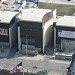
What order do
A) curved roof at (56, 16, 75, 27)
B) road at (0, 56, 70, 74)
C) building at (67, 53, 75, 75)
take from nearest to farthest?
building at (67, 53, 75, 75) → road at (0, 56, 70, 74) → curved roof at (56, 16, 75, 27)

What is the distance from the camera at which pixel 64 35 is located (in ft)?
168

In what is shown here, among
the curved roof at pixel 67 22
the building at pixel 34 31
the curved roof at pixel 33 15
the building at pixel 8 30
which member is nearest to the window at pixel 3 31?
the building at pixel 8 30

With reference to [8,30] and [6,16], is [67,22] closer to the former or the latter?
[8,30]

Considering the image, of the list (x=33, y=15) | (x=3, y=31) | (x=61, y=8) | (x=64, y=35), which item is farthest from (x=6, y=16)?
(x=61, y=8)

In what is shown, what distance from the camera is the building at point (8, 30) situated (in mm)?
52281

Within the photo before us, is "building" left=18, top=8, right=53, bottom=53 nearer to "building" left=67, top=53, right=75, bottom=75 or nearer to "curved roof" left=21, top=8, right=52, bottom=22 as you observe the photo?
"curved roof" left=21, top=8, right=52, bottom=22

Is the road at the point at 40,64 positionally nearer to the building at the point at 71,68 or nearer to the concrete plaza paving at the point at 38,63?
the concrete plaza paving at the point at 38,63

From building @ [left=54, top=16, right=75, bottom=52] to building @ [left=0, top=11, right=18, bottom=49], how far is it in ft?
18.8

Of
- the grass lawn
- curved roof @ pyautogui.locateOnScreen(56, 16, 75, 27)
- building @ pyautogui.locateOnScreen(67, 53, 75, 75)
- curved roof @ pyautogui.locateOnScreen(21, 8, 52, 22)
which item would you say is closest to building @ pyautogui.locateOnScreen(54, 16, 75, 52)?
curved roof @ pyautogui.locateOnScreen(56, 16, 75, 27)

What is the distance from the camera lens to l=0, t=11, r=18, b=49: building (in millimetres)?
52281

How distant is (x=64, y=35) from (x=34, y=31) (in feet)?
12.7

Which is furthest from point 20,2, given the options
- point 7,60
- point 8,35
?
point 7,60

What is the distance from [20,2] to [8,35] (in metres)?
17.7

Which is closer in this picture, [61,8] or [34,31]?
[34,31]
